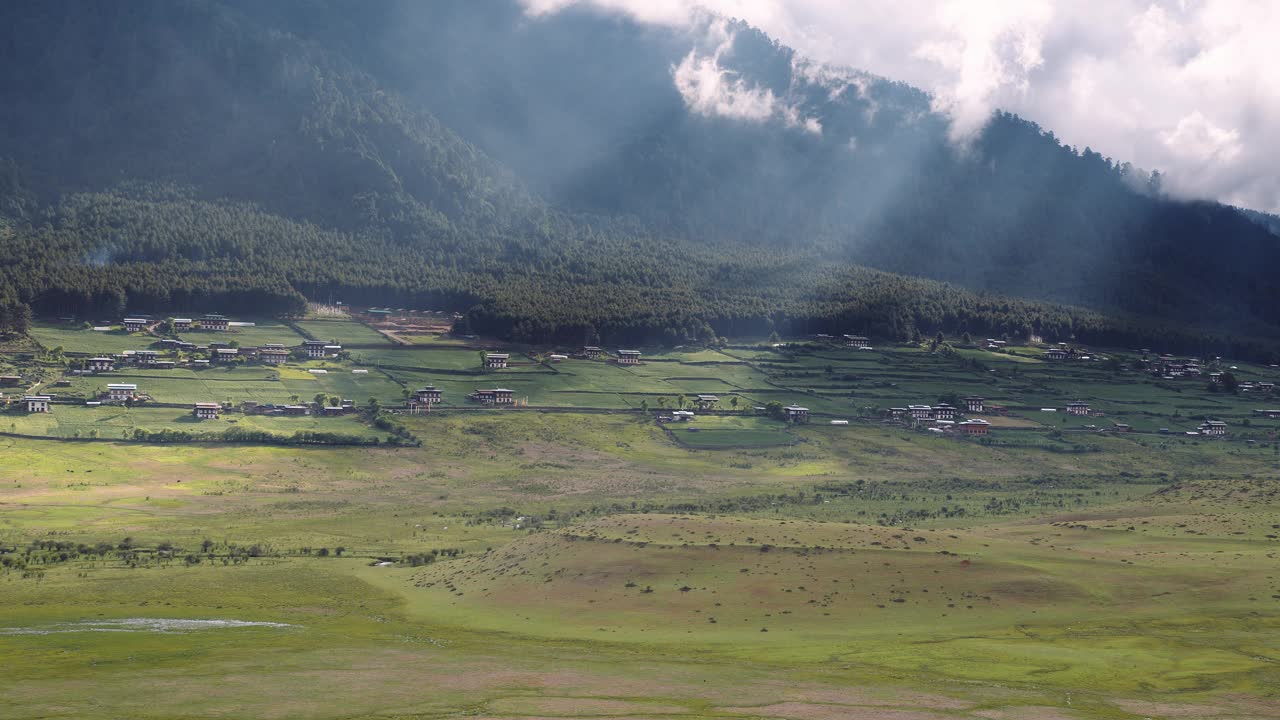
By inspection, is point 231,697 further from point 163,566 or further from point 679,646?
point 163,566

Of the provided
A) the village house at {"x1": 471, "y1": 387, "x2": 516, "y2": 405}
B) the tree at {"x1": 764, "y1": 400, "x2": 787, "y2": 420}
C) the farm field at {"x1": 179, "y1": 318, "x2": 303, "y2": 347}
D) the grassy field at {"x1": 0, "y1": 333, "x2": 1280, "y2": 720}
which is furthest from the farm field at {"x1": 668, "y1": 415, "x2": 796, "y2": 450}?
the farm field at {"x1": 179, "y1": 318, "x2": 303, "y2": 347}

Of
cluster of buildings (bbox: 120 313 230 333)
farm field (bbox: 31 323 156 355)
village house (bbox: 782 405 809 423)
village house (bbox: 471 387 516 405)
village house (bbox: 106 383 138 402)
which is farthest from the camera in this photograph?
Result: cluster of buildings (bbox: 120 313 230 333)

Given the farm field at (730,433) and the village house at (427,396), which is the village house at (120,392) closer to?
the village house at (427,396)

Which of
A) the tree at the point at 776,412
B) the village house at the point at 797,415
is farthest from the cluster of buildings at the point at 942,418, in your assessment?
the tree at the point at 776,412

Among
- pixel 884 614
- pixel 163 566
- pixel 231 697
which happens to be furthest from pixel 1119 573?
pixel 163 566

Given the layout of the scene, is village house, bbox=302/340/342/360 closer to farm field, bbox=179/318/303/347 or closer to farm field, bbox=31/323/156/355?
farm field, bbox=179/318/303/347

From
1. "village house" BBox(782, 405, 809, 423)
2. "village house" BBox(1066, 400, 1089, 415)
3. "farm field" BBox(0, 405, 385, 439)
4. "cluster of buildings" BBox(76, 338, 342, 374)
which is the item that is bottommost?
"farm field" BBox(0, 405, 385, 439)
